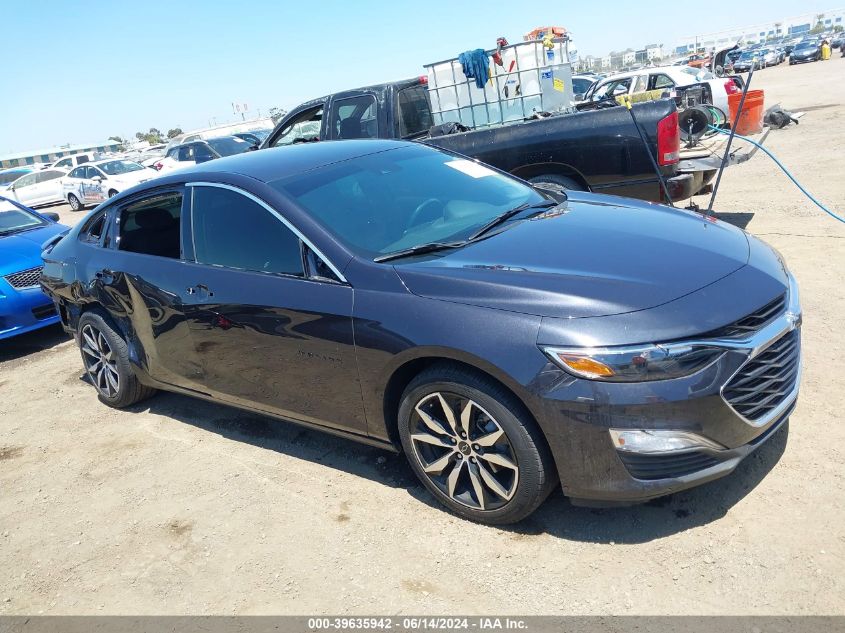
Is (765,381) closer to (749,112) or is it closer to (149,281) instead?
(149,281)

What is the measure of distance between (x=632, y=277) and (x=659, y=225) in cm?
81

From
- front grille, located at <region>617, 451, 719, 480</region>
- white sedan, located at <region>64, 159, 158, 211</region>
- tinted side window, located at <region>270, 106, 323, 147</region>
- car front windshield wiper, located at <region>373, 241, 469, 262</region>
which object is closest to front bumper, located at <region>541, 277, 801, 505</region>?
front grille, located at <region>617, 451, 719, 480</region>

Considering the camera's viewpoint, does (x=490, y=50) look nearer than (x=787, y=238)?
No

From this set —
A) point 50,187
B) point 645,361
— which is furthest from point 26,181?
point 645,361

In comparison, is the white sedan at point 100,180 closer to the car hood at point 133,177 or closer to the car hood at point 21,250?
the car hood at point 133,177

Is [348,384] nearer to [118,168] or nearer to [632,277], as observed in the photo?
[632,277]

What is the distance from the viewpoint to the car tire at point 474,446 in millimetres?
2854

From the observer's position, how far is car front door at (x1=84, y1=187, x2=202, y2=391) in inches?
165

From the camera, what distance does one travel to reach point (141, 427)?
16.0 ft

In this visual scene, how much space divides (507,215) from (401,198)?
0.60 meters

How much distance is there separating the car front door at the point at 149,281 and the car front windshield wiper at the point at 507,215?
5.91ft

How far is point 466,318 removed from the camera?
9.50 ft
